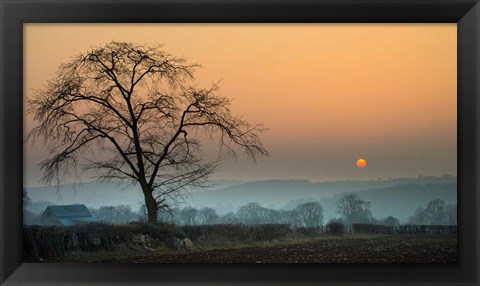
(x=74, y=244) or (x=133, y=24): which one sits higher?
(x=133, y=24)

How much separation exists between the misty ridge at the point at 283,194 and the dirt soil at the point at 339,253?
18 centimetres

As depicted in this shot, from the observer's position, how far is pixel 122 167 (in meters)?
4.73

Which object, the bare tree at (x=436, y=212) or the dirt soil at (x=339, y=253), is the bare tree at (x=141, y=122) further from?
the bare tree at (x=436, y=212)

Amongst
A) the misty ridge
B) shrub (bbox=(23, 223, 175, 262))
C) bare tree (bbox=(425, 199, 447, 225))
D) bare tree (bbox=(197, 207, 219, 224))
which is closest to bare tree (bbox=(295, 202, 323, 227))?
the misty ridge

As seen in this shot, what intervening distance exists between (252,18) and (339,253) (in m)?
1.56

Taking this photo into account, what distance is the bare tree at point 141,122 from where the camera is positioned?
4.70 metres

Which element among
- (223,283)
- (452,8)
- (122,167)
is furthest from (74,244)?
(452,8)

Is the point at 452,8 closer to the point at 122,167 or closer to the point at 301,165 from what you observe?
the point at 301,165

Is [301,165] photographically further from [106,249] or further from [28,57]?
[28,57]

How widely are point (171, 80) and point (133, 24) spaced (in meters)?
0.42

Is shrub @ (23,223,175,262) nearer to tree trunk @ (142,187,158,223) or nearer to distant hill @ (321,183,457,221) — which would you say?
tree trunk @ (142,187,158,223)

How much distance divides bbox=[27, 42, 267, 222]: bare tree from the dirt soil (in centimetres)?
38

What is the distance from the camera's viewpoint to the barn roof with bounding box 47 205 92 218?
15.3ft
